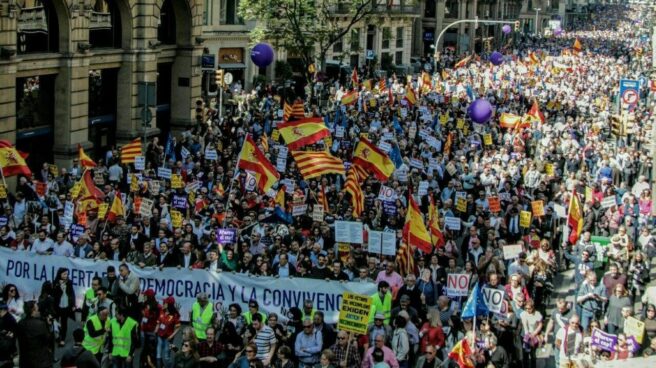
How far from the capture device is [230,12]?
55.0 metres

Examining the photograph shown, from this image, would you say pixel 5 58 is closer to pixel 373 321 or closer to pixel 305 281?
pixel 305 281

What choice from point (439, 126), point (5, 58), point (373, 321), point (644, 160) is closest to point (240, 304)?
point (373, 321)

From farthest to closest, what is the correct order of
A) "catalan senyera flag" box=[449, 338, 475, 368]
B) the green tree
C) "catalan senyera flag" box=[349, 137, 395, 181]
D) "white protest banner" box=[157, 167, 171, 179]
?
1. the green tree
2. "white protest banner" box=[157, 167, 171, 179]
3. "catalan senyera flag" box=[349, 137, 395, 181]
4. "catalan senyera flag" box=[449, 338, 475, 368]

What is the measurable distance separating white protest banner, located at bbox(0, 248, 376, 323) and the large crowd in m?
0.19

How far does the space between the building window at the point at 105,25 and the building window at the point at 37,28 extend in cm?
173

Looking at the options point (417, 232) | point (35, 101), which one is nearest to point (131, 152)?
point (35, 101)

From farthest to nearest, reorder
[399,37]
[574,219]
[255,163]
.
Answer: [399,37] < [255,163] < [574,219]

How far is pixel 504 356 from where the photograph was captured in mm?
14539

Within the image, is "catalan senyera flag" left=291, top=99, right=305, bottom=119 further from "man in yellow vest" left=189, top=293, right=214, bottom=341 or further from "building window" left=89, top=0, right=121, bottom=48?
"man in yellow vest" left=189, top=293, right=214, bottom=341

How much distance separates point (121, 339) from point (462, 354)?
14.8 ft

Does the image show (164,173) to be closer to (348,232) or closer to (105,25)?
(348,232)

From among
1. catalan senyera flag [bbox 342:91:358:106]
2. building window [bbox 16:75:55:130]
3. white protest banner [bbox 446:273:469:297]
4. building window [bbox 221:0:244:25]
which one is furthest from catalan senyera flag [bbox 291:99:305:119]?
building window [bbox 221:0:244:25]

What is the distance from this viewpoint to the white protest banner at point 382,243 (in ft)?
61.3

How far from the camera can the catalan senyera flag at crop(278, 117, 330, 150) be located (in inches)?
1018
